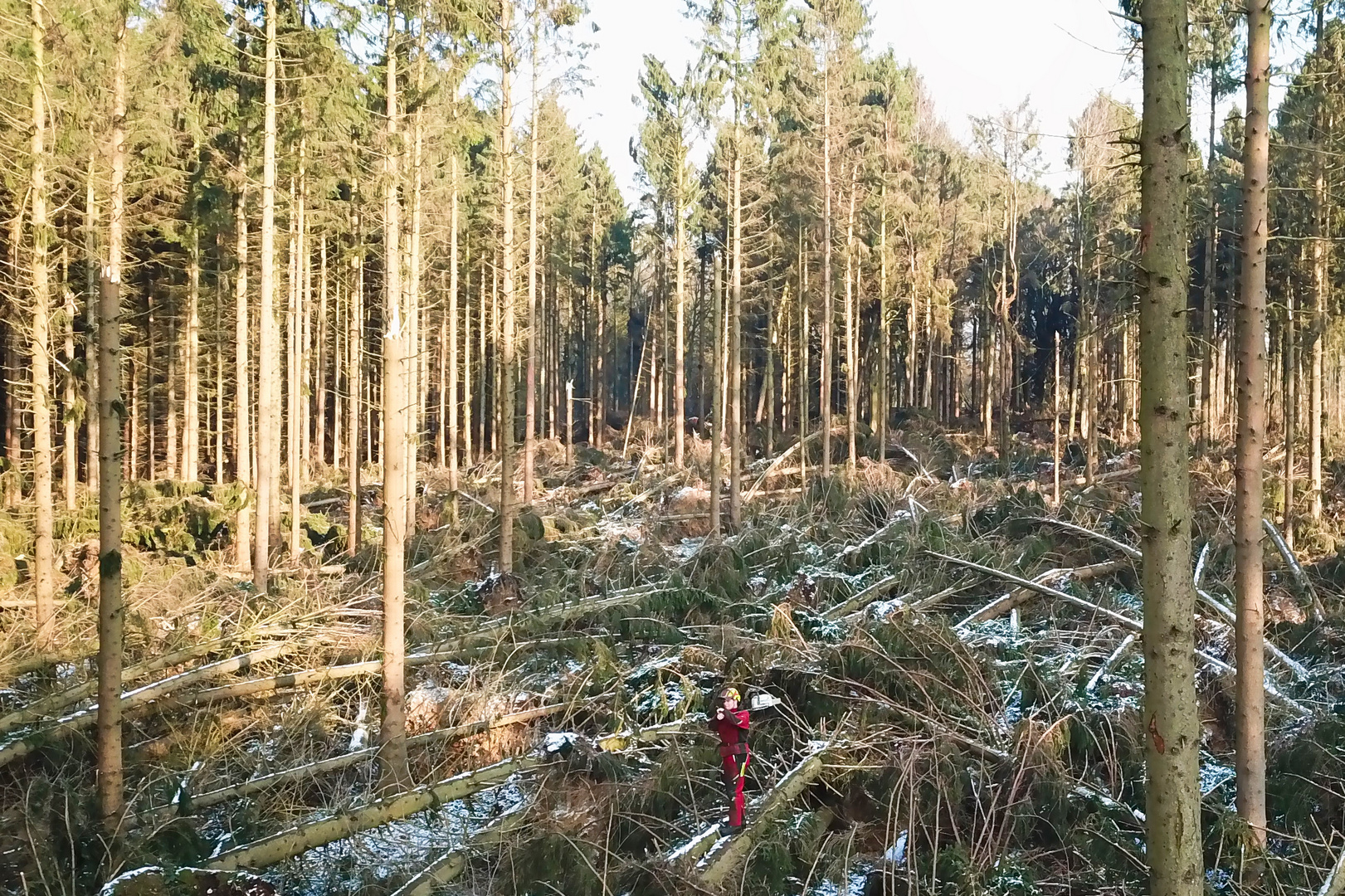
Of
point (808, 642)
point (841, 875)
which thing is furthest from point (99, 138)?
point (841, 875)

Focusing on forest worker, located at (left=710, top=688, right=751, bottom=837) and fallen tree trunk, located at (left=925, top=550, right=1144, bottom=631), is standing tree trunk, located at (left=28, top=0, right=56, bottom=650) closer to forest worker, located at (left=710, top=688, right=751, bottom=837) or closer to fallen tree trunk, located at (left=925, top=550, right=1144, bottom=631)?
forest worker, located at (left=710, top=688, right=751, bottom=837)

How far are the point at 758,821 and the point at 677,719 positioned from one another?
2.13 meters

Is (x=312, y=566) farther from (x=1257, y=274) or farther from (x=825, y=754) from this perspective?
(x=1257, y=274)

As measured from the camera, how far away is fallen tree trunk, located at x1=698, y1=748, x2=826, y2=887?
5.62m

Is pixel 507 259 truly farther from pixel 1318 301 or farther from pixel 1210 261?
pixel 1210 261

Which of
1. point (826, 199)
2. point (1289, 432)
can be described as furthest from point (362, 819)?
point (826, 199)

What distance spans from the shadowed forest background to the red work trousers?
19cm

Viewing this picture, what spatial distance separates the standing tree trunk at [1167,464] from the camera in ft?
12.7

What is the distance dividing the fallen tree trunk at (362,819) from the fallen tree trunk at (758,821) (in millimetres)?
2141

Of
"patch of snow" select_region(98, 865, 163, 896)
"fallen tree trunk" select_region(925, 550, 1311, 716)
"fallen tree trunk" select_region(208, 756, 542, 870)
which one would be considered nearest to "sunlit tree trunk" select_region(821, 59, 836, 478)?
"fallen tree trunk" select_region(925, 550, 1311, 716)

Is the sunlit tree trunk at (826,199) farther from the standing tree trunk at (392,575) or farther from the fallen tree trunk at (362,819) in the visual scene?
the standing tree trunk at (392,575)

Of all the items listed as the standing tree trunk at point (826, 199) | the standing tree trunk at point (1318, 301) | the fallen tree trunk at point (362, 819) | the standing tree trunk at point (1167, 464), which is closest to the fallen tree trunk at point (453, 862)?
the fallen tree trunk at point (362, 819)

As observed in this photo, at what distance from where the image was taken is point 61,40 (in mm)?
8820

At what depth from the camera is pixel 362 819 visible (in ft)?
20.4
